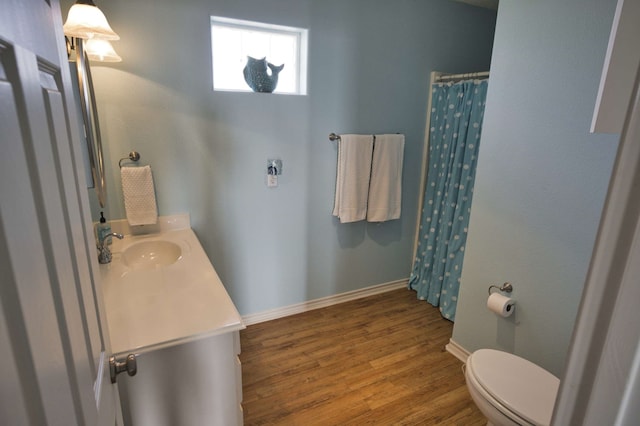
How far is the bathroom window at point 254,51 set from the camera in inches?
86.2

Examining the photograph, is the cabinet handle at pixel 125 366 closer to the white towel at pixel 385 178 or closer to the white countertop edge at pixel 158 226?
the white countertop edge at pixel 158 226

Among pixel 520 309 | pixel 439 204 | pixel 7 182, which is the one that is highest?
pixel 7 182

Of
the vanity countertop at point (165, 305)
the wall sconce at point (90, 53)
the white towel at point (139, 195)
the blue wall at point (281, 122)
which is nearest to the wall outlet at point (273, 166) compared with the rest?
the blue wall at point (281, 122)

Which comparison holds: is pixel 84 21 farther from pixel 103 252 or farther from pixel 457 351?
pixel 457 351

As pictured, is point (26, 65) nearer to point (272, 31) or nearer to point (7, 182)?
point (7, 182)

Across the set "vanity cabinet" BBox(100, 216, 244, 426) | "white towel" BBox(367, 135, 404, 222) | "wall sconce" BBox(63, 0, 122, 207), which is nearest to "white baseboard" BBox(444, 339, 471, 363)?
"white towel" BBox(367, 135, 404, 222)

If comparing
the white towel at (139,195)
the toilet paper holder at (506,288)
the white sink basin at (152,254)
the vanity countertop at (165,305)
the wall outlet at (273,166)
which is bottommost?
the toilet paper holder at (506,288)

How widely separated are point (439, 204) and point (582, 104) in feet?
4.46

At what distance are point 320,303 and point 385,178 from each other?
3.82ft

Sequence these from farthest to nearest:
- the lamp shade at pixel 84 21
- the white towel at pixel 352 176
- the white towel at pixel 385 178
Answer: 1. the white towel at pixel 385 178
2. the white towel at pixel 352 176
3. the lamp shade at pixel 84 21

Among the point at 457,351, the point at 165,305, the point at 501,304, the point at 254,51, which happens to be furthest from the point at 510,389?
the point at 254,51

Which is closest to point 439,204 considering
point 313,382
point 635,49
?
point 313,382

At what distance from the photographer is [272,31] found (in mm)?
2307

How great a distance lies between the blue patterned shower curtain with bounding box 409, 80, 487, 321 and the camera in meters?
2.46
